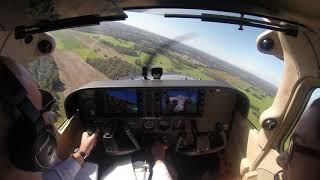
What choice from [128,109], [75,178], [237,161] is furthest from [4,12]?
[237,161]

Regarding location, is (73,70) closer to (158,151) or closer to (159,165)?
(158,151)

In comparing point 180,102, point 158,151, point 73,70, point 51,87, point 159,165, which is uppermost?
point 180,102

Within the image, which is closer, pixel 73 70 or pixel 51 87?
pixel 51 87

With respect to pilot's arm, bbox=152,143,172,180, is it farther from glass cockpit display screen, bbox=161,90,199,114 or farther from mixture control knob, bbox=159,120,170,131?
glass cockpit display screen, bbox=161,90,199,114

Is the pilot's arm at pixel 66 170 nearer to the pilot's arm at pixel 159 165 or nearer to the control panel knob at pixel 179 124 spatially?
the pilot's arm at pixel 159 165

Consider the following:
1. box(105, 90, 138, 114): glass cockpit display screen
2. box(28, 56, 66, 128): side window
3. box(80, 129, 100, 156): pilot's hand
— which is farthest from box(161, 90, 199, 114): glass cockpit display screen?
box(28, 56, 66, 128): side window

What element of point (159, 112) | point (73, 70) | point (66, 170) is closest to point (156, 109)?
point (159, 112)
